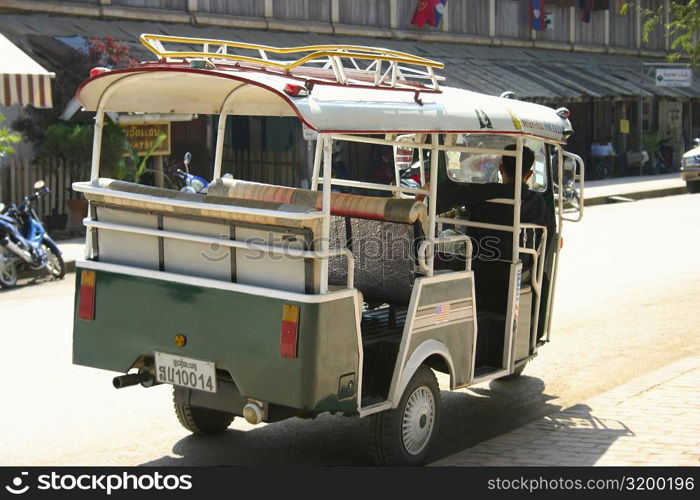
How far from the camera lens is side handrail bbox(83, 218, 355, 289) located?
5641mm

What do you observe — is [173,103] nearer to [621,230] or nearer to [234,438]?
[234,438]

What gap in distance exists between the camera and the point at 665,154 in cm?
3703

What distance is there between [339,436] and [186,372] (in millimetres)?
1450

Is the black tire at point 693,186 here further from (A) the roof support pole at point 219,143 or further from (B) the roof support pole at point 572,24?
(A) the roof support pole at point 219,143

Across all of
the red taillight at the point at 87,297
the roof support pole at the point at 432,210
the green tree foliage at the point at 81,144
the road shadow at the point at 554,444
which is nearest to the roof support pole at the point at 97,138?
the red taillight at the point at 87,297

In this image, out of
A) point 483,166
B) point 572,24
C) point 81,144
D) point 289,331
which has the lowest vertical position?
point 289,331

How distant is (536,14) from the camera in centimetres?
3388

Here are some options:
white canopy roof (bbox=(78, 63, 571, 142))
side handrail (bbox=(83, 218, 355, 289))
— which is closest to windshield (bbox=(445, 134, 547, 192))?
white canopy roof (bbox=(78, 63, 571, 142))

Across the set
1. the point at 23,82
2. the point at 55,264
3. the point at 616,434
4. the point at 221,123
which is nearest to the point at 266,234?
the point at 221,123

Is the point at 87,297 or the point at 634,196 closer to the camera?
the point at 87,297

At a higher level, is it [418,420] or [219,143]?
[219,143]

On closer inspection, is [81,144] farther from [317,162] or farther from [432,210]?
[432,210]

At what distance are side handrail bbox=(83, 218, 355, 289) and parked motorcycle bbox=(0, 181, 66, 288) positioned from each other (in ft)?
24.3

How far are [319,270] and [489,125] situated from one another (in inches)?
66.5
